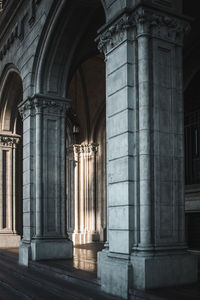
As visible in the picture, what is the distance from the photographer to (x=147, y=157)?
24.2 ft

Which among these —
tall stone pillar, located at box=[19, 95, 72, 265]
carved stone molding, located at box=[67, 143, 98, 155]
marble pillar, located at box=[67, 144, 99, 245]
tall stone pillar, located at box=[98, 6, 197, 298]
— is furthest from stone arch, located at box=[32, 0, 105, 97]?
marble pillar, located at box=[67, 144, 99, 245]

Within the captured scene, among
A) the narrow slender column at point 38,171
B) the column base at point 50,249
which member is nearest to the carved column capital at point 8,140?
the narrow slender column at point 38,171

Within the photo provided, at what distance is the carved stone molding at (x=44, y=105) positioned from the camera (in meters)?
12.7

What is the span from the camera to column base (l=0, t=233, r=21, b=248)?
17.9 metres

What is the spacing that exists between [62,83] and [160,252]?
24.1 ft

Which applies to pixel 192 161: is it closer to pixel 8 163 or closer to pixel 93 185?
pixel 93 185

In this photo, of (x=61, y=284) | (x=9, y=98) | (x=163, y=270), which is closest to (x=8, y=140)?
(x=9, y=98)

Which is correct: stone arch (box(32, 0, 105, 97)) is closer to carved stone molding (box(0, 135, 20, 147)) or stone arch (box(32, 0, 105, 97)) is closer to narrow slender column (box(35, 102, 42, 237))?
narrow slender column (box(35, 102, 42, 237))

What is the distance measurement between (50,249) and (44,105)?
4321 mm

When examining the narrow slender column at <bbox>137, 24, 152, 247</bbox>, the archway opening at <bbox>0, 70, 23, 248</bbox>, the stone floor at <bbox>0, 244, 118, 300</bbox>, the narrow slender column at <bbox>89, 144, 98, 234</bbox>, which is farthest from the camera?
the narrow slender column at <bbox>89, 144, 98, 234</bbox>

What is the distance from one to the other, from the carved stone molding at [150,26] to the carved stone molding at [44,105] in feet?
16.6

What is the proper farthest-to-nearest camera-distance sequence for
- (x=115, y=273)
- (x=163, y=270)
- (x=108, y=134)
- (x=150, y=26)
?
(x=108, y=134) → (x=150, y=26) → (x=115, y=273) → (x=163, y=270)

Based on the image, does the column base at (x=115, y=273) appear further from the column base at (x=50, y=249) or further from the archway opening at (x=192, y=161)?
the archway opening at (x=192, y=161)

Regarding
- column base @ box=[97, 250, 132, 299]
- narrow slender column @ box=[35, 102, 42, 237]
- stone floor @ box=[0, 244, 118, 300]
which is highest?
narrow slender column @ box=[35, 102, 42, 237]
